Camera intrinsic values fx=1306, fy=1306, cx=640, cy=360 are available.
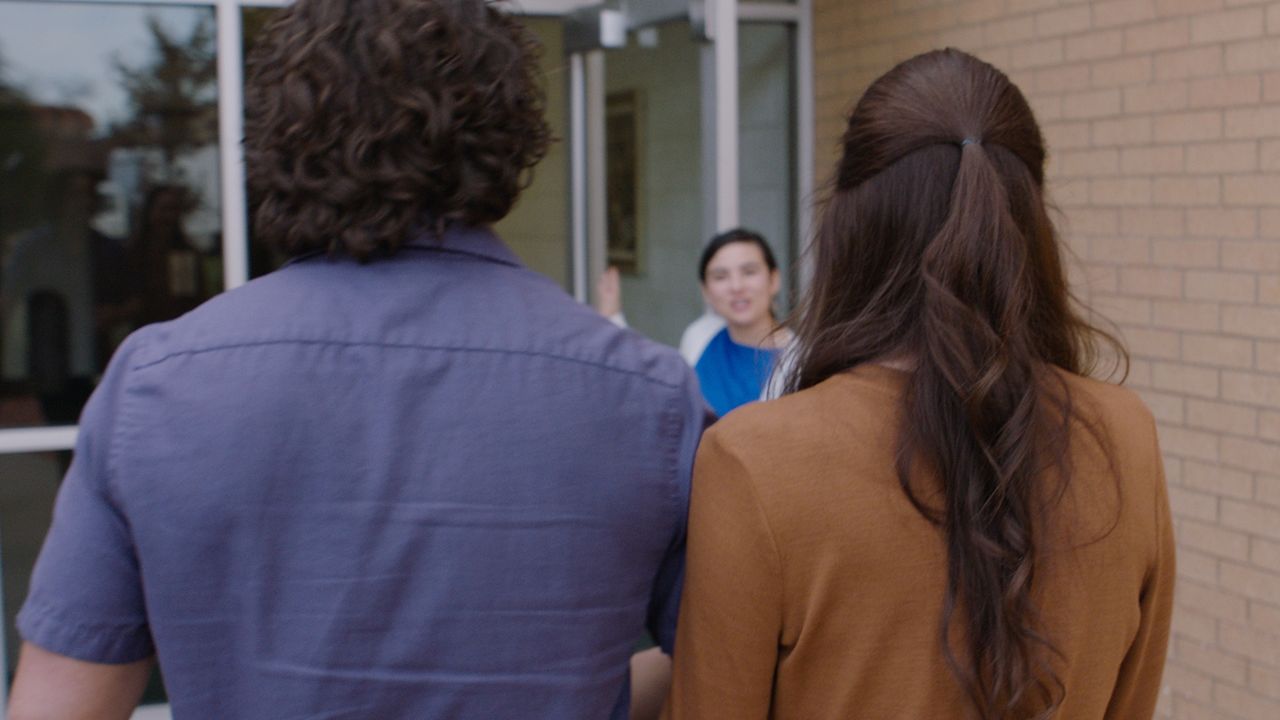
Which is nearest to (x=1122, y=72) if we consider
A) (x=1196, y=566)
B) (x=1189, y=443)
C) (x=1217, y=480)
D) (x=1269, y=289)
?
(x=1269, y=289)

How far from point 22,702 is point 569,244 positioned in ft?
11.8

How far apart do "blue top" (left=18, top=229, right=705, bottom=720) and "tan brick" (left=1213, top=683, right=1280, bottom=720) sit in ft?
9.27

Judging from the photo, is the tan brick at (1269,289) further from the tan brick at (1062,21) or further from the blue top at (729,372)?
the blue top at (729,372)

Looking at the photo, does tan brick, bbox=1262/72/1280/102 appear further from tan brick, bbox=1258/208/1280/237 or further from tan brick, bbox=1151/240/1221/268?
tan brick, bbox=1151/240/1221/268

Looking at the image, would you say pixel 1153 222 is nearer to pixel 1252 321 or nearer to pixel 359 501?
pixel 1252 321

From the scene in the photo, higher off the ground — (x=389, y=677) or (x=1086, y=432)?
(x=1086, y=432)

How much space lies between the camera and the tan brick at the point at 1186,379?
3646 millimetres

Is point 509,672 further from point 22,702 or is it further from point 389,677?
point 22,702

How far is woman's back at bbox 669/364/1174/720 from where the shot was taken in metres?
1.34

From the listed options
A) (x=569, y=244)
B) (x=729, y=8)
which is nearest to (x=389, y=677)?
(x=729, y=8)

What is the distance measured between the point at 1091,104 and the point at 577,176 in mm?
1771

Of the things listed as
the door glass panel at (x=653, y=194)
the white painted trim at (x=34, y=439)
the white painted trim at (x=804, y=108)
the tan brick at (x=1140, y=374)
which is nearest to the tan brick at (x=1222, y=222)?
the tan brick at (x=1140, y=374)

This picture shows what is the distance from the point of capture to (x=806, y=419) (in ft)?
4.49

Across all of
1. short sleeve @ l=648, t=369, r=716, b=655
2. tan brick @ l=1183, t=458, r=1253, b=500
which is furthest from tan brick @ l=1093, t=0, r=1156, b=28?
short sleeve @ l=648, t=369, r=716, b=655
